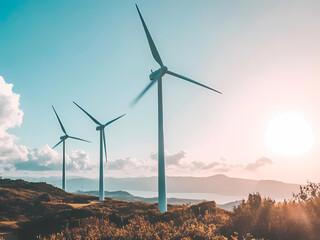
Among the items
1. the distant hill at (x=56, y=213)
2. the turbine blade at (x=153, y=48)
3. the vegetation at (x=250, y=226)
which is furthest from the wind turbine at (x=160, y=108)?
the vegetation at (x=250, y=226)

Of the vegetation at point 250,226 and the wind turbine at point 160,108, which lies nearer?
the vegetation at point 250,226

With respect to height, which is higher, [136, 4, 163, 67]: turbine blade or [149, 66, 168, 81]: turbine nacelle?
[136, 4, 163, 67]: turbine blade

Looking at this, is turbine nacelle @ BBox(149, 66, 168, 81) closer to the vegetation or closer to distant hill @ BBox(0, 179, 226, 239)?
distant hill @ BBox(0, 179, 226, 239)

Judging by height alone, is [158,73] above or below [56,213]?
above

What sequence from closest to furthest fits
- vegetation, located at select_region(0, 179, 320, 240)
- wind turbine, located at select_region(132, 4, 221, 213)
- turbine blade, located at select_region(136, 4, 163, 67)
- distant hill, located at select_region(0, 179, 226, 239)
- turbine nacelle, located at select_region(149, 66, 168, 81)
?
vegetation, located at select_region(0, 179, 320, 240) < distant hill, located at select_region(0, 179, 226, 239) < wind turbine, located at select_region(132, 4, 221, 213) < turbine nacelle, located at select_region(149, 66, 168, 81) < turbine blade, located at select_region(136, 4, 163, 67)

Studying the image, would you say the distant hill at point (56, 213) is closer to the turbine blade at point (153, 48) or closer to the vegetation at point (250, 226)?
the vegetation at point (250, 226)

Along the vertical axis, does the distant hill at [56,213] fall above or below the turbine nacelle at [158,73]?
below

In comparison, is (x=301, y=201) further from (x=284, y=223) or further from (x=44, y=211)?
(x=44, y=211)

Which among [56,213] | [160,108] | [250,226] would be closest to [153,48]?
[160,108]

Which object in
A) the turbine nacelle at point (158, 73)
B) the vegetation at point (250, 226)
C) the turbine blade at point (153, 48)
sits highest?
the turbine blade at point (153, 48)

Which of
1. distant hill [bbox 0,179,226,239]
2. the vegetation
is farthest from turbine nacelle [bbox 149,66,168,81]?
the vegetation

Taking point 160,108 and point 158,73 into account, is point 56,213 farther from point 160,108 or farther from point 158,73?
point 158,73

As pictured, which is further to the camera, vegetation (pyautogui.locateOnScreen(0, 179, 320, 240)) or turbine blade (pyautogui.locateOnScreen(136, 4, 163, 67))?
turbine blade (pyautogui.locateOnScreen(136, 4, 163, 67))

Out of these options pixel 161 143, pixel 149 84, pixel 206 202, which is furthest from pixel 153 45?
pixel 206 202
